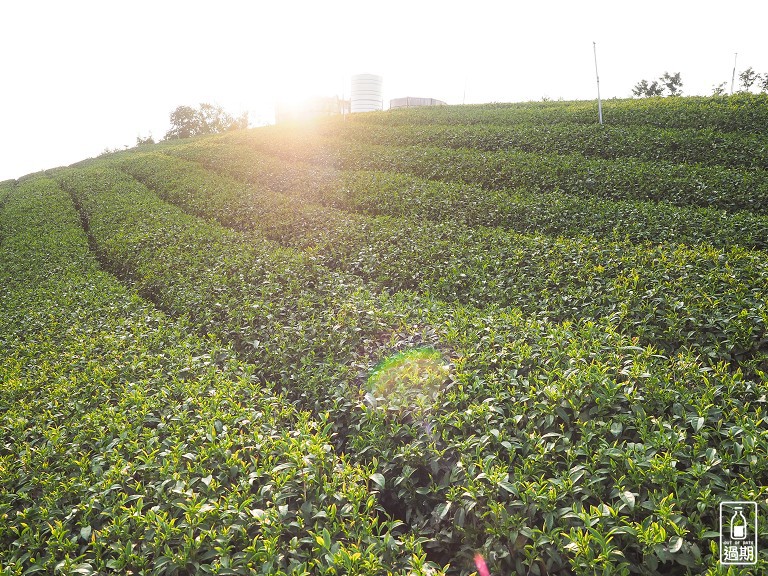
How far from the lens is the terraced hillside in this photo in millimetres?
3025

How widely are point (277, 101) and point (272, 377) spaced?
211ft

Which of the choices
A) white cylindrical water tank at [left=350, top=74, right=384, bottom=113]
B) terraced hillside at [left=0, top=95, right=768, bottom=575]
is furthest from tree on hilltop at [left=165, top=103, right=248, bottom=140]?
terraced hillside at [left=0, top=95, right=768, bottom=575]

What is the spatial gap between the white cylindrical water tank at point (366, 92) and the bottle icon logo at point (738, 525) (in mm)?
78426

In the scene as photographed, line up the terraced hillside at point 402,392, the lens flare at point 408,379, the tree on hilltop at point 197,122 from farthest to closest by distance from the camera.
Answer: the tree on hilltop at point 197,122
the lens flare at point 408,379
the terraced hillside at point 402,392

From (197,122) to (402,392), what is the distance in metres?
79.0

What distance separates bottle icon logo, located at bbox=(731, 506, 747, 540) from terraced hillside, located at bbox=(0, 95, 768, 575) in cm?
11

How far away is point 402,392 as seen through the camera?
4.45m

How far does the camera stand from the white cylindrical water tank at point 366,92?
7519 cm

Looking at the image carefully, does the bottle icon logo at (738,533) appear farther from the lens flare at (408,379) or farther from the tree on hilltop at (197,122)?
the tree on hilltop at (197,122)

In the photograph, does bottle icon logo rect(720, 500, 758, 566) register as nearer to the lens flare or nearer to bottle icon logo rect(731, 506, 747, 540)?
bottle icon logo rect(731, 506, 747, 540)

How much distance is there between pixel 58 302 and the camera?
8.97 meters

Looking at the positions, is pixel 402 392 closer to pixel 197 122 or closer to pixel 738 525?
pixel 738 525

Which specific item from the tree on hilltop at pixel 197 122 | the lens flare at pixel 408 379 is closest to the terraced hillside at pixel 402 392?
the lens flare at pixel 408 379

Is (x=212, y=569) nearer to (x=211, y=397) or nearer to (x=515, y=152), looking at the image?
(x=211, y=397)
